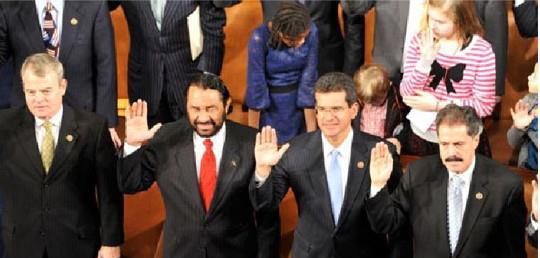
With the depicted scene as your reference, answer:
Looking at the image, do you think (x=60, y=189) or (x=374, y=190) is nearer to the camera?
(x=374, y=190)

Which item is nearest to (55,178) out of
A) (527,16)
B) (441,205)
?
(441,205)

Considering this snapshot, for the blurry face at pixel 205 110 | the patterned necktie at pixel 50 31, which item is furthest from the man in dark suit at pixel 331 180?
the patterned necktie at pixel 50 31

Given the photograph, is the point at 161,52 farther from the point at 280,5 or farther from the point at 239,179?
the point at 239,179

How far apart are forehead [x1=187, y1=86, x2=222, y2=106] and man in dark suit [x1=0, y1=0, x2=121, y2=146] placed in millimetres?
577

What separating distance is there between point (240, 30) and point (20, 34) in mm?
1104

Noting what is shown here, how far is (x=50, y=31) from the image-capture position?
12.4 feet

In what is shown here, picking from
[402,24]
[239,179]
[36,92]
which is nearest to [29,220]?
[36,92]

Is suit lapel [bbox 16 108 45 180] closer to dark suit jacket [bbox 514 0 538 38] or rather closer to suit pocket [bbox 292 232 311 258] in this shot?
Result: suit pocket [bbox 292 232 311 258]

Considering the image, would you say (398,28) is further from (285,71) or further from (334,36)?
(285,71)

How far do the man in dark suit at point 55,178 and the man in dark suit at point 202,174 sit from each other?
0.45ft

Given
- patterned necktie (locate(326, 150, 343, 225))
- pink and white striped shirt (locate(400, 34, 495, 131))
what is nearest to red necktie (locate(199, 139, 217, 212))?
patterned necktie (locate(326, 150, 343, 225))

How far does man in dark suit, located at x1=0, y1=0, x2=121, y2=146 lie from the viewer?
3.76 metres

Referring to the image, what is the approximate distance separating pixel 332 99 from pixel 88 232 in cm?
85

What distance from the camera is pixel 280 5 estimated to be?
394cm
